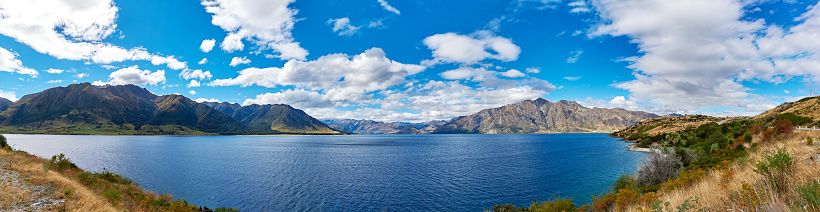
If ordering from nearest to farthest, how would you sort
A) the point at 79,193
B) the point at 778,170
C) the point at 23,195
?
the point at 778,170 < the point at 23,195 < the point at 79,193

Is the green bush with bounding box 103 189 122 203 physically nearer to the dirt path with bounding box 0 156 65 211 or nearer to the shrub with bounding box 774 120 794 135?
the dirt path with bounding box 0 156 65 211

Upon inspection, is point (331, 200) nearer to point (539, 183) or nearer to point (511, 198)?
point (511, 198)

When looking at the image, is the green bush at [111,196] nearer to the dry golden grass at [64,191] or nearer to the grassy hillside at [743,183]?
the dry golden grass at [64,191]

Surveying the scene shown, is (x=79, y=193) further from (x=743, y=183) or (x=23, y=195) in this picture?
(x=743, y=183)

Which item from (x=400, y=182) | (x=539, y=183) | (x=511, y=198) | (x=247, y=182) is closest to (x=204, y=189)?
(x=247, y=182)

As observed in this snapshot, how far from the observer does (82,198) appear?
23.5 metres

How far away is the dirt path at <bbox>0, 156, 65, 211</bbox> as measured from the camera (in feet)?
65.5

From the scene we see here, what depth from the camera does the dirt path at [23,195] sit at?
20.0 metres

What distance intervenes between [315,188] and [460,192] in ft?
82.4

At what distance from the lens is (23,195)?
71.2ft

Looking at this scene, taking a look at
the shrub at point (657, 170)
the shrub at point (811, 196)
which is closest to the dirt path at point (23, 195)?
the shrub at point (811, 196)

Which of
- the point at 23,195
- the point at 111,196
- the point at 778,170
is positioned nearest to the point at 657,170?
the point at 778,170

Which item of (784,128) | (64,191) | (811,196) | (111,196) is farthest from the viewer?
(784,128)

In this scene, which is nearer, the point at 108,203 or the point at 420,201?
the point at 108,203
